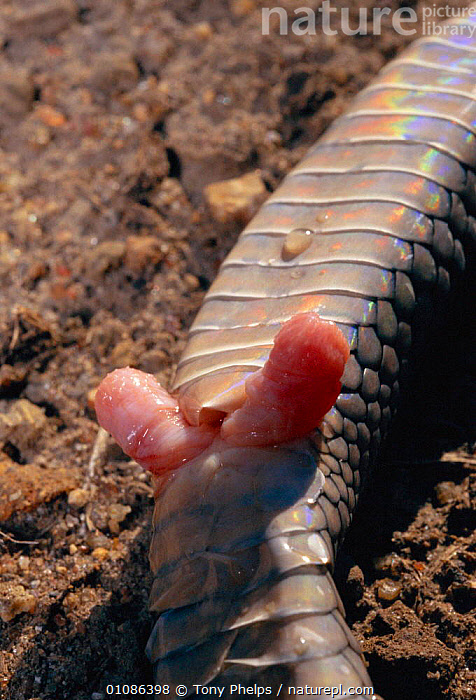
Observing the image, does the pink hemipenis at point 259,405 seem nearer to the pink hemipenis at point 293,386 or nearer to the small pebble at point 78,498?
the pink hemipenis at point 293,386

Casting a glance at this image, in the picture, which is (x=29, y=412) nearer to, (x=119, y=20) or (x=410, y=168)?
(x=410, y=168)

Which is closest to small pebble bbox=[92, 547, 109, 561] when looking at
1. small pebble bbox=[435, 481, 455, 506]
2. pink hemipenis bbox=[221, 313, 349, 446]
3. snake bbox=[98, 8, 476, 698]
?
snake bbox=[98, 8, 476, 698]

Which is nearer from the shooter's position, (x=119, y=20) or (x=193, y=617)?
(x=193, y=617)

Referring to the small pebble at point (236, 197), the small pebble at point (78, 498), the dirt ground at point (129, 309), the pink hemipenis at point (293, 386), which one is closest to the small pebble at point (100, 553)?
the dirt ground at point (129, 309)

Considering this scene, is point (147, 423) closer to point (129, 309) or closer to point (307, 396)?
point (307, 396)

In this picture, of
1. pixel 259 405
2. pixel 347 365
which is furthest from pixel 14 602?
pixel 347 365

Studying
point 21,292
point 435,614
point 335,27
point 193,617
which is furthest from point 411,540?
point 335,27
